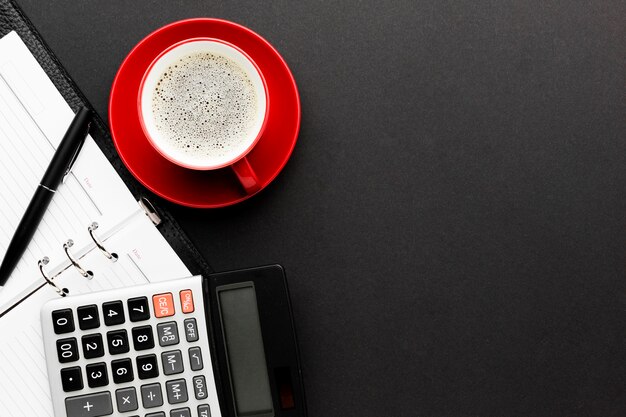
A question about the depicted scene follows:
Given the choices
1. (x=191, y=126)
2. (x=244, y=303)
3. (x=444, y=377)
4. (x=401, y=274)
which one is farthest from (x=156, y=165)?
(x=444, y=377)

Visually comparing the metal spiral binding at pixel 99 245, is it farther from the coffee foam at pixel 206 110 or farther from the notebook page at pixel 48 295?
the coffee foam at pixel 206 110

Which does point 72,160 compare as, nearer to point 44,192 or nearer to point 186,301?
point 44,192

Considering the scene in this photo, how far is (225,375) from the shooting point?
0.62 meters

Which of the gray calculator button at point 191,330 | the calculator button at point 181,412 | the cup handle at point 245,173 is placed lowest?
the calculator button at point 181,412

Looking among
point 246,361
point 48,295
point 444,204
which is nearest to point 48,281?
point 48,295

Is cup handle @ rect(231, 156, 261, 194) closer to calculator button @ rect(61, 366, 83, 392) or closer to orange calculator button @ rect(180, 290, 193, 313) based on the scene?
orange calculator button @ rect(180, 290, 193, 313)

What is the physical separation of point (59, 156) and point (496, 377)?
22.2 inches

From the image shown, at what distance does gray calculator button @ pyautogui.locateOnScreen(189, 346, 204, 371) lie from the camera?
0.62 meters

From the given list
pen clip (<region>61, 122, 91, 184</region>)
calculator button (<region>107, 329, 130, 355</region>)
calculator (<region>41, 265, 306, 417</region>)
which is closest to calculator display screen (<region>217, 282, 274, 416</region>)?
calculator (<region>41, 265, 306, 417</region>)

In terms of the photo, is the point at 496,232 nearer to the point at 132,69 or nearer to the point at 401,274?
the point at 401,274

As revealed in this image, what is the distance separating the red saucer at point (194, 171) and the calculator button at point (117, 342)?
15 cm

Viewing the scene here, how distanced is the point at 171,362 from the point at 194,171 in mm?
208

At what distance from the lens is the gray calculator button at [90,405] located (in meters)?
0.62

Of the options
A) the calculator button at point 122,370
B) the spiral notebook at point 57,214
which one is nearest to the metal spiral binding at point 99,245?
the spiral notebook at point 57,214
